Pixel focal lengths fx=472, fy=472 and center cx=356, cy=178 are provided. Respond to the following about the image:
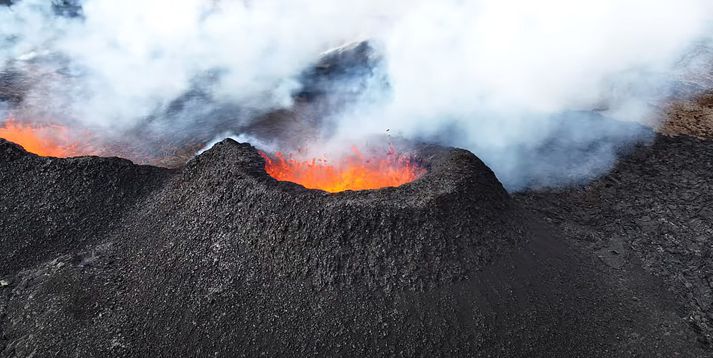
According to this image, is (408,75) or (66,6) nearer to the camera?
(408,75)

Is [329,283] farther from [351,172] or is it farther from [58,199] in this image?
[58,199]

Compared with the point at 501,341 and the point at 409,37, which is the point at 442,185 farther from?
the point at 409,37

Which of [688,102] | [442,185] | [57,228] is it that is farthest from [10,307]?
[688,102]

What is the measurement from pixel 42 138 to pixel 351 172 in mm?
8178

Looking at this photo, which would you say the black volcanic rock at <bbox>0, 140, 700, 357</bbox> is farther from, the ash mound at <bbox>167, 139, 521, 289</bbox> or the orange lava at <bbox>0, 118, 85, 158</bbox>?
the orange lava at <bbox>0, 118, 85, 158</bbox>

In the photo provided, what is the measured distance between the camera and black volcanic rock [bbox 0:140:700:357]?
639 centimetres

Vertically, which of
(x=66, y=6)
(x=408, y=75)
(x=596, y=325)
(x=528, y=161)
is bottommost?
(x=596, y=325)

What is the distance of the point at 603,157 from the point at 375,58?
8679 mm

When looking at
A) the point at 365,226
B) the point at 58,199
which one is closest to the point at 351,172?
the point at 365,226

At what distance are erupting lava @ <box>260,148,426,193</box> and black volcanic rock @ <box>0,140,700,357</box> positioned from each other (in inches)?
30.5

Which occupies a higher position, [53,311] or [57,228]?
[57,228]

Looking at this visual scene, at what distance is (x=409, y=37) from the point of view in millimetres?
14320

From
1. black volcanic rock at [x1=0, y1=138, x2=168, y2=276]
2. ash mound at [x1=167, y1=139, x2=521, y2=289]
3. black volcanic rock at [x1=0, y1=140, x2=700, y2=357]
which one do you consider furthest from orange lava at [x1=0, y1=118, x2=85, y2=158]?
ash mound at [x1=167, y1=139, x2=521, y2=289]

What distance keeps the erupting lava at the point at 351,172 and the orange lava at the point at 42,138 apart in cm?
580
